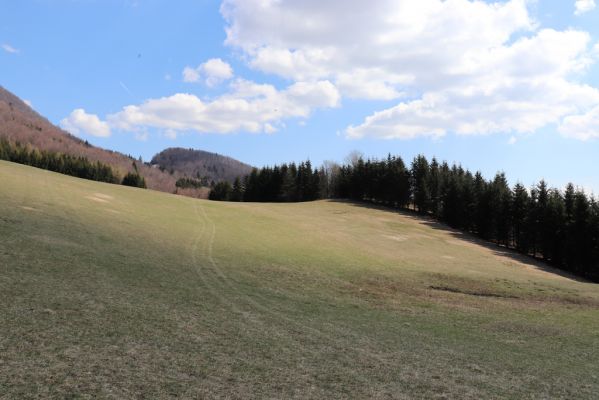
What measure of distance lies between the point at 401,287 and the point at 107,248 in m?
19.1

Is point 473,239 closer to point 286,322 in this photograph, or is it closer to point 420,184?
point 420,184

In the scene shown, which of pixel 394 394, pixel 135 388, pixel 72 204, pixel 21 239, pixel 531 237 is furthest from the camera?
pixel 531 237

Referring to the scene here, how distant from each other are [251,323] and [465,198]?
3811 inches

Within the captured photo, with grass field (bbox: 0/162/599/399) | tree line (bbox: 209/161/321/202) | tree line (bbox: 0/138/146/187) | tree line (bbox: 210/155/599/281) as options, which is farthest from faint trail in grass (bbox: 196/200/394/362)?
tree line (bbox: 0/138/146/187)

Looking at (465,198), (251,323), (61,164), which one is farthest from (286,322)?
(61,164)

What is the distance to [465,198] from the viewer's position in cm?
10212

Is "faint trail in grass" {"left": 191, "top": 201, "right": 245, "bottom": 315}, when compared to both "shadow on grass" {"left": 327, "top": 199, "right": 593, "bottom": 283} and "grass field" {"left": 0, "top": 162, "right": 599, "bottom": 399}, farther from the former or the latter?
"shadow on grass" {"left": 327, "top": 199, "right": 593, "bottom": 283}

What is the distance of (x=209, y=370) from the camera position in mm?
10203

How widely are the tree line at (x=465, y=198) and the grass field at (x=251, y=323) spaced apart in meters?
47.1

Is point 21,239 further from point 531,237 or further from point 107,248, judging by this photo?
point 531,237

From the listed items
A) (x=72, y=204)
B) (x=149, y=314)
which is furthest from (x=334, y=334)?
(x=72, y=204)

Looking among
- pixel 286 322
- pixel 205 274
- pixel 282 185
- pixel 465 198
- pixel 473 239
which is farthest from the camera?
pixel 282 185

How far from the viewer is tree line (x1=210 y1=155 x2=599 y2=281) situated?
74.2 meters

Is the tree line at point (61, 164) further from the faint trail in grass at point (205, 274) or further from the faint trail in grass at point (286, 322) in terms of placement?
the faint trail in grass at point (286, 322)
